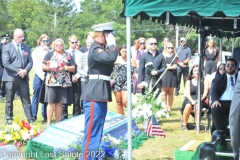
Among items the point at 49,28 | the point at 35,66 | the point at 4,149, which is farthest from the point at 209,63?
the point at 49,28

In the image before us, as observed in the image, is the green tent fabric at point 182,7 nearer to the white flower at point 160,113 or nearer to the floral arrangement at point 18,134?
the floral arrangement at point 18,134

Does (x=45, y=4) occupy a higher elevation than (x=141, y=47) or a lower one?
higher

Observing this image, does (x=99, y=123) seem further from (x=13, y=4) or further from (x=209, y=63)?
(x=13, y=4)

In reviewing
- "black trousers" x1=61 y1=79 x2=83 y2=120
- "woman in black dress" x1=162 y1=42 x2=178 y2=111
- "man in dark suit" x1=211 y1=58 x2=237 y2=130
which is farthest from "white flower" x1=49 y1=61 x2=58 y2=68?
"woman in black dress" x1=162 y1=42 x2=178 y2=111

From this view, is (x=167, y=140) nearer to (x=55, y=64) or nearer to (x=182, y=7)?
(x=55, y=64)

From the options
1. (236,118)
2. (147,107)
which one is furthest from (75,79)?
(236,118)

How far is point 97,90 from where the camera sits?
19.3 feet

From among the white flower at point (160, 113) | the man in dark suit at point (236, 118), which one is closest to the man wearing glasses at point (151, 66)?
the white flower at point (160, 113)

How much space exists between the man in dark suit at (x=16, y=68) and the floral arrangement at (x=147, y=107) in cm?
226

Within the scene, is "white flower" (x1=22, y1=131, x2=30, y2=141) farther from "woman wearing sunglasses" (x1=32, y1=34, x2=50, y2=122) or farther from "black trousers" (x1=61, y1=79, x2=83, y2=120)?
"woman wearing sunglasses" (x1=32, y1=34, x2=50, y2=122)

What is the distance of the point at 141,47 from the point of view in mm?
12484

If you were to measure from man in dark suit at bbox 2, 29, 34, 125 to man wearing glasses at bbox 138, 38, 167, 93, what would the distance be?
241 centimetres

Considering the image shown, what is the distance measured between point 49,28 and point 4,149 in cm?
6490

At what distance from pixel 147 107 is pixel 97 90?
2.33 metres
